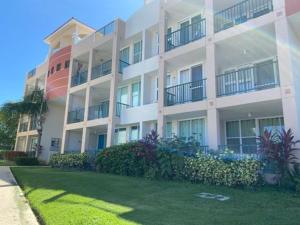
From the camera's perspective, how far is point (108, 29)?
2353cm

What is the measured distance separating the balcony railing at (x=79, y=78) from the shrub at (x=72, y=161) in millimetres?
6995

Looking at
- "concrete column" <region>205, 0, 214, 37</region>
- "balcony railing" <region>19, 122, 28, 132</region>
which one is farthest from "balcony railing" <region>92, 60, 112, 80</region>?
"balcony railing" <region>19, 122, 28, 132</region>

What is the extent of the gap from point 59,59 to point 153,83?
14356mm

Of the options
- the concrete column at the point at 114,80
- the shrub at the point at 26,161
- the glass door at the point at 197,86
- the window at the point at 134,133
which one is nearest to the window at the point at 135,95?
the concrete column at the point at 114,80

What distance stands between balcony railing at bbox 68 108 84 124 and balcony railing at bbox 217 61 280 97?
1406 cm

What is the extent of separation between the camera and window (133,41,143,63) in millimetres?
21831

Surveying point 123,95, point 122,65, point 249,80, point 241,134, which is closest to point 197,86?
point 249,80

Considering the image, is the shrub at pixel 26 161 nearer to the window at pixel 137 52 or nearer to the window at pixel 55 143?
the window at pixel 55 143

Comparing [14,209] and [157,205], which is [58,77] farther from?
[157,205]

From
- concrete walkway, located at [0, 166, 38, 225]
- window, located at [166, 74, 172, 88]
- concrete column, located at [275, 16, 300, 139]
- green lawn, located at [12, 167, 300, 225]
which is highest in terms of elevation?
window, located at [166, 74, 172, 88]

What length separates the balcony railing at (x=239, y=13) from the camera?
49.8ft

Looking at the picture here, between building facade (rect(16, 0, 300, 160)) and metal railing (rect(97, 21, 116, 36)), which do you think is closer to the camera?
building facade (rect(16, 0, 300, 160))

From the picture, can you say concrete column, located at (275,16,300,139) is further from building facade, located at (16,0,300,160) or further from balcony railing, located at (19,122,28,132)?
balcony railing, located at (19,122,28,132)

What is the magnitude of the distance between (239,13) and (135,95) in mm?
9488
